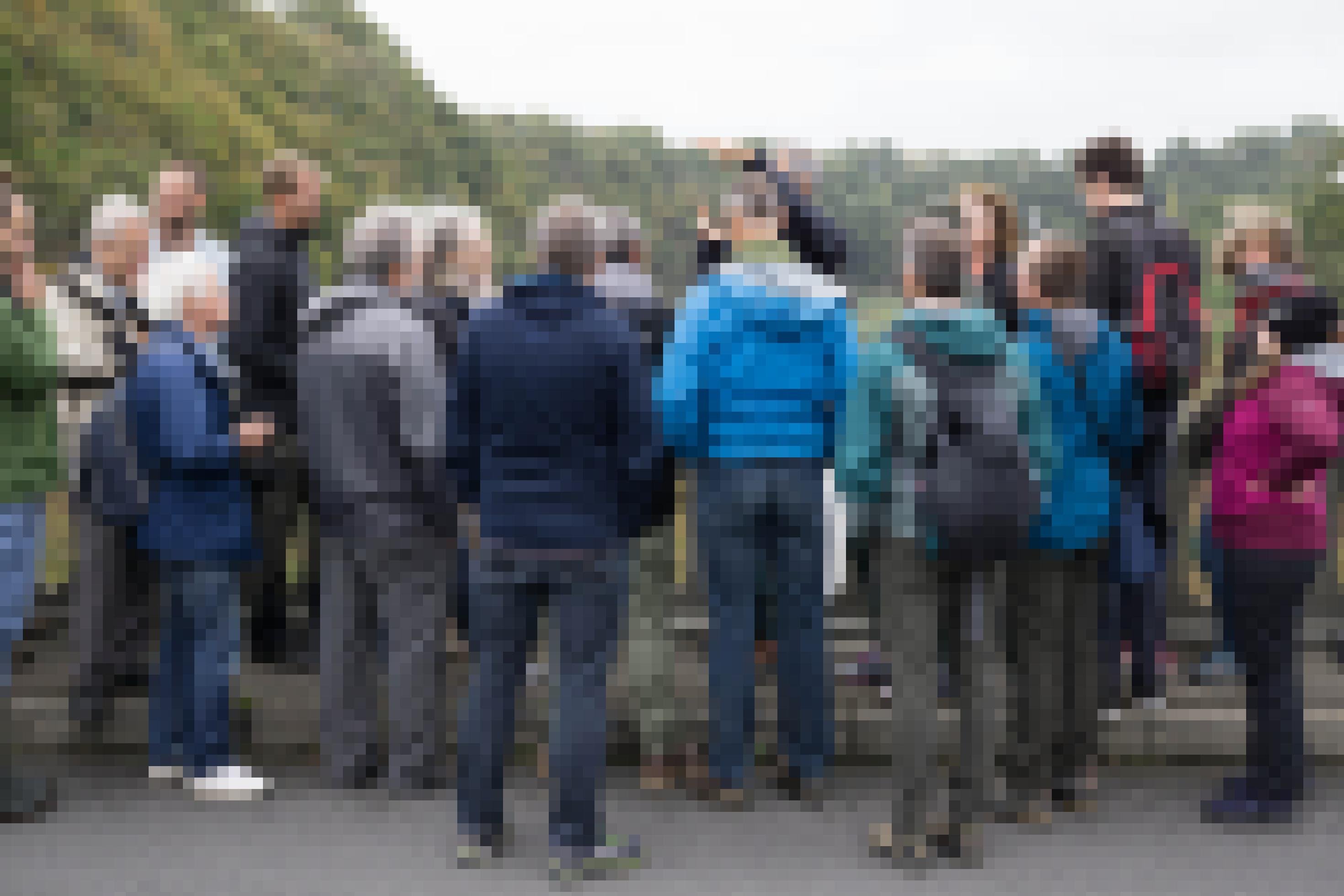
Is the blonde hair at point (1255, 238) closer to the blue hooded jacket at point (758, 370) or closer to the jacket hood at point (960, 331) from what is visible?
the jacket hood at point (960, 331)

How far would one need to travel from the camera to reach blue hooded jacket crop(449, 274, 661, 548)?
14.3 feet

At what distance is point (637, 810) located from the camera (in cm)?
503

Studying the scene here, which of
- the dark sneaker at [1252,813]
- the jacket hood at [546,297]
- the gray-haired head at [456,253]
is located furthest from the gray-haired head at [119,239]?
the dark sneaker at [1252,813]

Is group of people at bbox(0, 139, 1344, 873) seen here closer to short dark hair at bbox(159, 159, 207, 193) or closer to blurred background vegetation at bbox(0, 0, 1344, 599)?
short dark hair at bbox(159, 159, 207, 193)

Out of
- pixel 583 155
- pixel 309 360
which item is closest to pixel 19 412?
pixel 309 360

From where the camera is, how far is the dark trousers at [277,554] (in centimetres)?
552

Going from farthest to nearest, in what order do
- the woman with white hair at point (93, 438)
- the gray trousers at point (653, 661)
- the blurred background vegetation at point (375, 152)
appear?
1. the blurred background vegetation at point (375, 152)
2. the woman with white hair at point (93, 438)
3. the gray trousers at point (653, 661)

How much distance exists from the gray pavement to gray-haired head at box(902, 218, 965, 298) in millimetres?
1774

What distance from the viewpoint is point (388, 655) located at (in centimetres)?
524

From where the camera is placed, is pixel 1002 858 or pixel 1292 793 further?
pixel 1292 793

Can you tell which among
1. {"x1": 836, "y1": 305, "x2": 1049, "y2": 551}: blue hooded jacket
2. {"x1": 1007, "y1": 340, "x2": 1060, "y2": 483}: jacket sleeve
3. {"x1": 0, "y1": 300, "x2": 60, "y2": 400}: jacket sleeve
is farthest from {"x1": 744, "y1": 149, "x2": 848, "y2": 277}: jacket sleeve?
{"x1": 0, "y1": 300, "x2": 60, "y2": 400}: jacket sleeve

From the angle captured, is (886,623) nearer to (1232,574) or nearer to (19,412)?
(1232,574)

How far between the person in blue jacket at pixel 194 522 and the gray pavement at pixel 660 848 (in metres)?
0.23

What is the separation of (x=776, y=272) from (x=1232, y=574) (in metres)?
1.83
